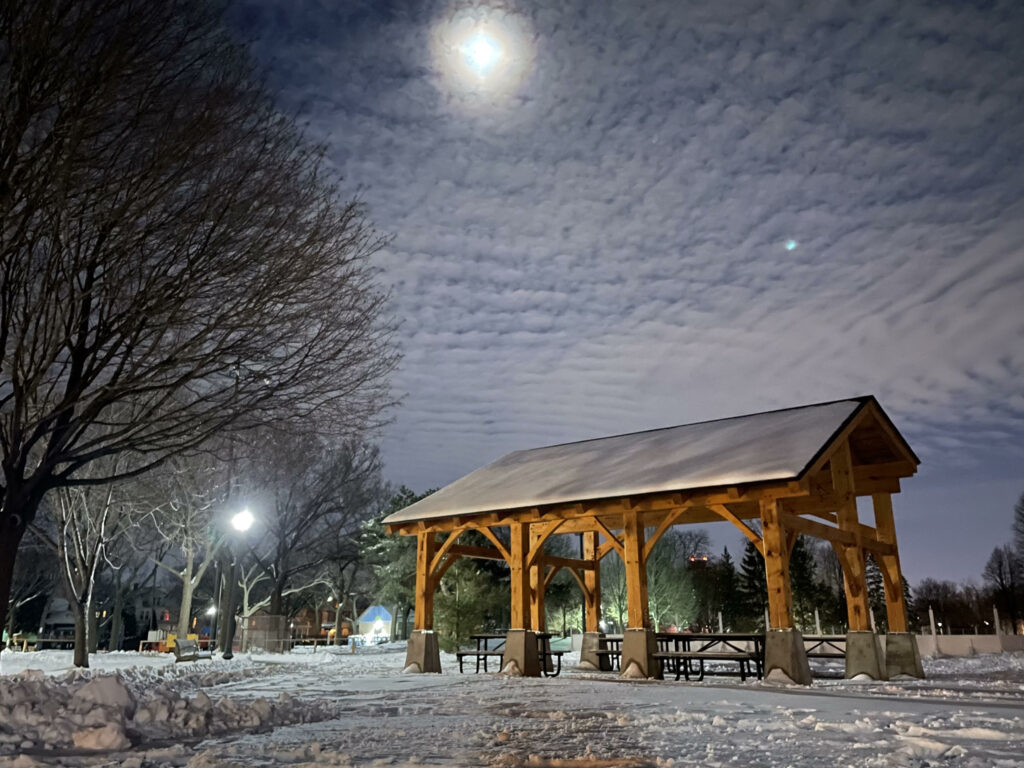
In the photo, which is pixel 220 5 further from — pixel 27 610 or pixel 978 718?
pixel 27 610

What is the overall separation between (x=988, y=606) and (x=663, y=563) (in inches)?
2101

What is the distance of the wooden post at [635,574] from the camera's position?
1451cm

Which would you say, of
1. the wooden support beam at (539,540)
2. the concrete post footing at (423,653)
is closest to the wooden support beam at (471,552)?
the wooden support beam at (539,540)

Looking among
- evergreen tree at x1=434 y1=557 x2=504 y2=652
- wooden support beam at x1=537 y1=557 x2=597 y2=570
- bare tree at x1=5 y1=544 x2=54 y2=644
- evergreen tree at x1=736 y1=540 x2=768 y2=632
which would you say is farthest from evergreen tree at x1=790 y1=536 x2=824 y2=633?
bare tree at x1=5 y1=544 x2=54 y2=644

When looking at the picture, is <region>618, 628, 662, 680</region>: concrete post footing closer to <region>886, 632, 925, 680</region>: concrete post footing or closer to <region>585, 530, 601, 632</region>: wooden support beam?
<region>886, 632, 925, 680</region>: concrete post footing

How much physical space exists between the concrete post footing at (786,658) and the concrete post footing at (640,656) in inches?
92.1

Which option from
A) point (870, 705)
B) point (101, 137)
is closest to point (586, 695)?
point (870, 705)

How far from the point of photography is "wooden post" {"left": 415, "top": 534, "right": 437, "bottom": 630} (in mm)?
17219

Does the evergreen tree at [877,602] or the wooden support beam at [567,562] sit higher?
the wooden support beam at [567,562]

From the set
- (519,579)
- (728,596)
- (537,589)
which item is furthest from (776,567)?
(728,596)

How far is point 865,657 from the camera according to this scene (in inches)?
547

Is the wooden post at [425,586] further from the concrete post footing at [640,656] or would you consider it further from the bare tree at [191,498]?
the bare tree at [191,498]

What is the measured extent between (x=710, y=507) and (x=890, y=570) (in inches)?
197

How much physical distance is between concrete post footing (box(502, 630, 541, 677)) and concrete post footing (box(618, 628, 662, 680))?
77.9 inches
